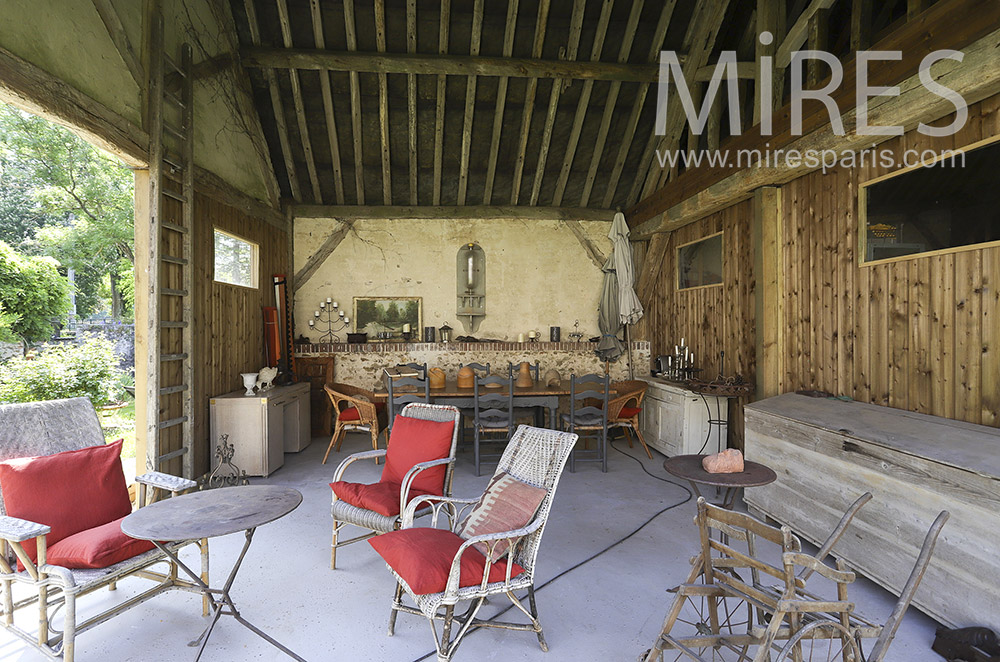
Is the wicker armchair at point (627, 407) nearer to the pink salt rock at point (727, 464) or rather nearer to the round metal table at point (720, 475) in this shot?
the round metal table at point (720, 475)

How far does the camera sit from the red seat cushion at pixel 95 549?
238 cm

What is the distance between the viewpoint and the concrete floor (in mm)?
2480

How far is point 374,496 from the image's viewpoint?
331 cm

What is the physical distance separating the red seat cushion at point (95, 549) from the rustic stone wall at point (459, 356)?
5.15 metres

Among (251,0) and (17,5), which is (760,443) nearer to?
(17,5)

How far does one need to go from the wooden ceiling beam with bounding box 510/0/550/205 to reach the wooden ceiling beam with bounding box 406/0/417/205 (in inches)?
57.0

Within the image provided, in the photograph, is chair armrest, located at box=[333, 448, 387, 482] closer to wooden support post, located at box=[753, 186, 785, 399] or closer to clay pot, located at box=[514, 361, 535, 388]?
clay pot, located at box=[514, 361, 535, 388]

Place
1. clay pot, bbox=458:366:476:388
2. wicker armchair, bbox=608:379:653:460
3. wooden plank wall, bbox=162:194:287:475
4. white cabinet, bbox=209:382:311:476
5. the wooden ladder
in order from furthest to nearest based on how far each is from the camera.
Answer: clay pot, bbox=458:366:476:388 → wicker armchair, bbox=608:379:653:460 → white cabinet, bbox=209:382:311:476 → wooden plank wall, bbox=162:194:287:475 → the wooden ladder

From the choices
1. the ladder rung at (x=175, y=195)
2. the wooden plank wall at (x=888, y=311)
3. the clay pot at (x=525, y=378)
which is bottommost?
the clay pot at (x=525, y=378)

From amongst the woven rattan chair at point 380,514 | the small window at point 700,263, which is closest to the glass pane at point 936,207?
the small window at point 700,263

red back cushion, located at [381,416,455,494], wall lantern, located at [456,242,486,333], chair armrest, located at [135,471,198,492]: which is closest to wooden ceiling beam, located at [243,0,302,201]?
wall lantern, located at [456,242,486,333]

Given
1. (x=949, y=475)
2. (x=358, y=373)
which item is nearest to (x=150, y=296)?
(x=358, y=373)

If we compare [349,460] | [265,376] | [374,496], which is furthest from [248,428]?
[374,496]

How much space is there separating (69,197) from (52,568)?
1238 cm
